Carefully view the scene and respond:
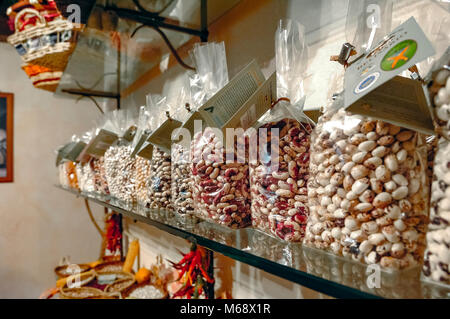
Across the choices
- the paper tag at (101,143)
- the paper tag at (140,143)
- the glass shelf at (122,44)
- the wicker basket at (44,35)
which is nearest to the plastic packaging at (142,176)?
the paper tag at (140,143)

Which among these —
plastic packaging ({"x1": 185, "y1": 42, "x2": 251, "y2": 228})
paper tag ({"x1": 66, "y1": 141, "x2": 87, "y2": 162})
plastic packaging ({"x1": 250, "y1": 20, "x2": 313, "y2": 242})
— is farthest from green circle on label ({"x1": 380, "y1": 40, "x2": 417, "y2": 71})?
paper tag ({"x1": 66, "y1": 141, "x2": 87, "y2": 162})

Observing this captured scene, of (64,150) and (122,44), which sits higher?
(122,44)

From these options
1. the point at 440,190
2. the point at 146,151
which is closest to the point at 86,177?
the point at 146,151

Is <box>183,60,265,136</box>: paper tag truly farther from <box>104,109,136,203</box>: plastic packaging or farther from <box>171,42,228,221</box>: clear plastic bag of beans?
<box>104,109,136,203</box>: plastic packaging

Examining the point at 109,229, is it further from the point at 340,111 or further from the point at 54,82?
the point at 340,111

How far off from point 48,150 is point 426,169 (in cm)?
308

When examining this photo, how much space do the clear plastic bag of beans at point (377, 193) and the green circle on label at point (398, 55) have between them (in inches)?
2.6

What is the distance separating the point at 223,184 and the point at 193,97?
0.29 m

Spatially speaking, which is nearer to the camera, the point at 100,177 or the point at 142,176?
the point at 142,176

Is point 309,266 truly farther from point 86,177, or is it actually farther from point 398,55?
point 86,177

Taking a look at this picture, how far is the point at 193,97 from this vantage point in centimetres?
83

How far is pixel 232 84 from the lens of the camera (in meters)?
0.63

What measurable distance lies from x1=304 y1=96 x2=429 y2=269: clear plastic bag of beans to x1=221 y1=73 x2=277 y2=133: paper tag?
0.17 metres
